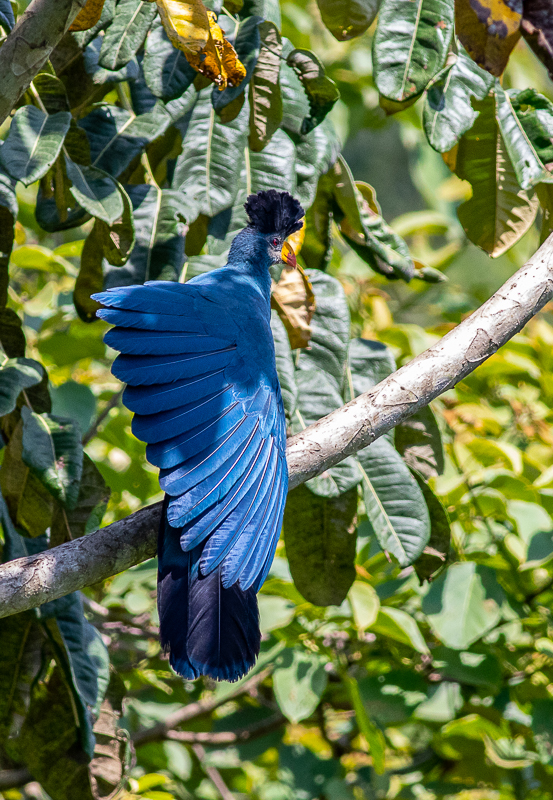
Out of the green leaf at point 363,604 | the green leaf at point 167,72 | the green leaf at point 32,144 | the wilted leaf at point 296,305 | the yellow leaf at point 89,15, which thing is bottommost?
the green leaf at point 363,604

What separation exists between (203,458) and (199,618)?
28cm

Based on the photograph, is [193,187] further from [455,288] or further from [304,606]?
[455,288]

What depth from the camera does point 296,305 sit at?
190cm

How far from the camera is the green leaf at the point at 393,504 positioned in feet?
5.75

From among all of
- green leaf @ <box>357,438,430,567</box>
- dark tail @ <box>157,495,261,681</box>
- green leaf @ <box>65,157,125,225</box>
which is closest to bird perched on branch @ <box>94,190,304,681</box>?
dark tail @ <box>157,495,261,681</box>

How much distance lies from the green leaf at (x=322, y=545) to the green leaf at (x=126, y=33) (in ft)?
3.12

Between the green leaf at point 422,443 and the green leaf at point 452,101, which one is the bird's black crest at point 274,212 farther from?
the green leaf at point 422,443

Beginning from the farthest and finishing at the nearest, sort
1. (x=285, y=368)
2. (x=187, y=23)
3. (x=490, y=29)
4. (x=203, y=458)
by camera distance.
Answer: (x=285, y=368) < (x=490, y=29) < (x=203, y=458) < (x=187, y=23)

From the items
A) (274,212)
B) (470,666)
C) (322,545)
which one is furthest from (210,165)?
(470,666)

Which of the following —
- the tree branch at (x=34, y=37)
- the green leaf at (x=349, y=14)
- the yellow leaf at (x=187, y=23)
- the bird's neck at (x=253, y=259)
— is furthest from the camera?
the bird's neck at (x=253, y=259)

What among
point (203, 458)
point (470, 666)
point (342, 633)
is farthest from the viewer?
point (342, 633)

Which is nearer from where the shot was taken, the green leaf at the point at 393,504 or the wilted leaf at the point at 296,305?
the green leaf at the point at 393,504

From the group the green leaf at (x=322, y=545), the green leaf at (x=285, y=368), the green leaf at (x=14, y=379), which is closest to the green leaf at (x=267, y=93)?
the green leaf at (x=285, y=368)

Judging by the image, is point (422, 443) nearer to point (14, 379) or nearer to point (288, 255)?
point (288, 255)
